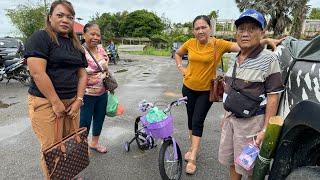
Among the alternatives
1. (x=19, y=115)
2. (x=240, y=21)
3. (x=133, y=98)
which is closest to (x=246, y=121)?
(x=240, y=21)

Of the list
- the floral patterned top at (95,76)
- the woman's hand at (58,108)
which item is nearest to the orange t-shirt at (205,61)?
the floral patterned top at (95,76)

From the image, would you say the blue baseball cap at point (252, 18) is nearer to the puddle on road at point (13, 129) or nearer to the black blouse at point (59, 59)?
the black blouse at point (59, 59)

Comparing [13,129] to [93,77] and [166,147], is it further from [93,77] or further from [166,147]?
[166,147]

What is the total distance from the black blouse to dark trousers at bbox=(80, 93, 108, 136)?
916 mm

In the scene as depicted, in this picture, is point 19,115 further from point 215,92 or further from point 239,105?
point 239,105

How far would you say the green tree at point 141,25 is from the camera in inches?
2785

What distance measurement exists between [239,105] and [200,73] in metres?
1.32

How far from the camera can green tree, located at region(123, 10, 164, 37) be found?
232 ft

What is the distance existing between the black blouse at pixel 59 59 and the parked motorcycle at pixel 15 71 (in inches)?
338

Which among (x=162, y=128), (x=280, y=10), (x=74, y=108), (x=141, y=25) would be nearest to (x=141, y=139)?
(x=162, y=128)

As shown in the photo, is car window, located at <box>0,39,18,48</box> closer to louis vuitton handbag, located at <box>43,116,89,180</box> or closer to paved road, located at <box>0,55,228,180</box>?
paved road, located at <box>0,55,228,180</box>

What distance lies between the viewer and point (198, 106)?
413 cm

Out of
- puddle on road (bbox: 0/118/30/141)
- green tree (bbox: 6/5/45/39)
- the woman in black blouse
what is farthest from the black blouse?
green tree (bbox: 6/5/45/39)

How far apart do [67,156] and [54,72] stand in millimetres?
756
